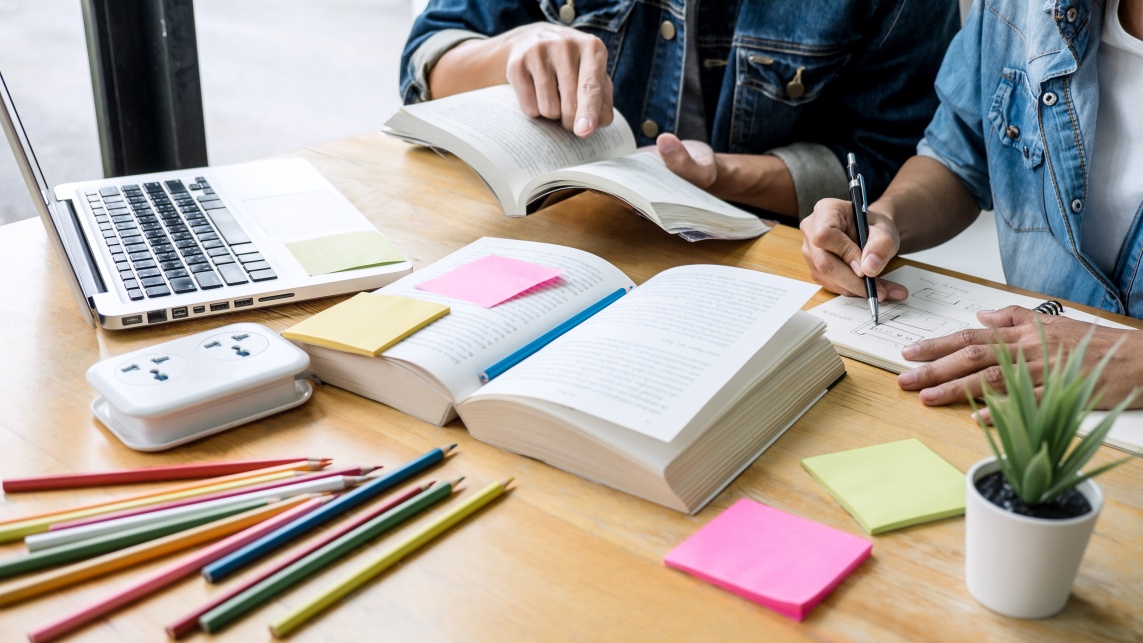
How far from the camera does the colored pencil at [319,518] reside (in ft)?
1.79

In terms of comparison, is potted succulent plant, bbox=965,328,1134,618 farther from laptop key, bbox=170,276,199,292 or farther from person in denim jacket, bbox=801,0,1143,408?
laptop key, bbox=170,276,199,292

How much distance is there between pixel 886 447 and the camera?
701 mm

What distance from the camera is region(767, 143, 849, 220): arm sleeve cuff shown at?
1.37 metres

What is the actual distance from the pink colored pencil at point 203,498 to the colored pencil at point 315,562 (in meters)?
0.06

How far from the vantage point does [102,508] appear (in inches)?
23.4

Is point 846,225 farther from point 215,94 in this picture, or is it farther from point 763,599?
point 215,94

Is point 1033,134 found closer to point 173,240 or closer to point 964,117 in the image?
point 964,117

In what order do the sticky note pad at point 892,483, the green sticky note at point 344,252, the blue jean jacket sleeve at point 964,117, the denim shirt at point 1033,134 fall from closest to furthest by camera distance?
the sticky note pad at point 892,483 < the green sticky note at point 344,252 < the denim shirt at point 1033,134 < the blue jean jacket sleeve at point 964,117

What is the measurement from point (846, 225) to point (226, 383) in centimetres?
67

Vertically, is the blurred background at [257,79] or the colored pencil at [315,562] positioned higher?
the colored pencil at [315,562]

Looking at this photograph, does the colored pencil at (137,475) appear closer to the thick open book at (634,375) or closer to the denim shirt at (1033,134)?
the thick open book at (634,375)

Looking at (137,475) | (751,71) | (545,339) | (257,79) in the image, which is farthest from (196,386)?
(257,79)

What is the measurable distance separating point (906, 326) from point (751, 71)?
0.68 meters

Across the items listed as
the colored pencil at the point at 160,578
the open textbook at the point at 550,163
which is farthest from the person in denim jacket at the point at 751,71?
the colored pencil at the point at 160,578
